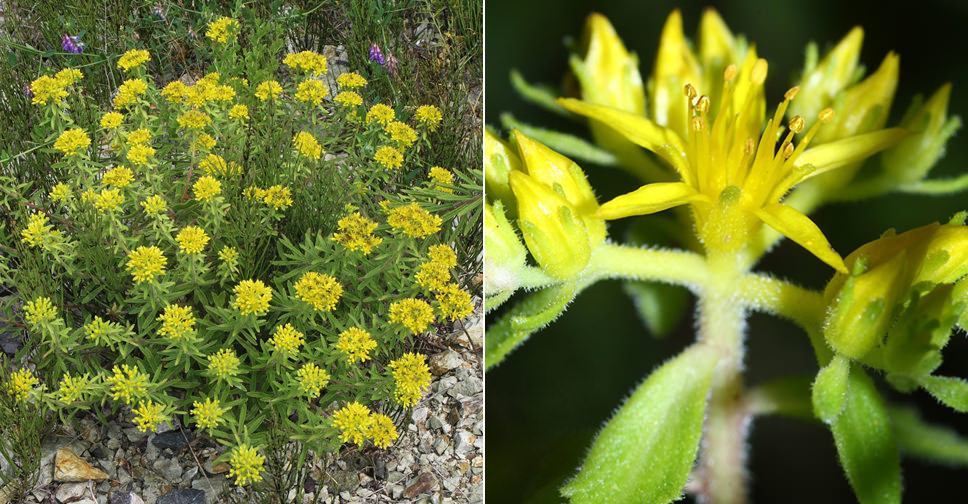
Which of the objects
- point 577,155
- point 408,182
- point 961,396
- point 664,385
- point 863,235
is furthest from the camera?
point 408,182

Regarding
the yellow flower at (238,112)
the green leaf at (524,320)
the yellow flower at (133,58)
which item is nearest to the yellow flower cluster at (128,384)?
the yellow flower at (238,112)

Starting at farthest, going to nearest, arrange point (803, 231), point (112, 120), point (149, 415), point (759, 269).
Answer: point (112, 120)
point (149, 415)
point (759, 269)
point (803, 231)

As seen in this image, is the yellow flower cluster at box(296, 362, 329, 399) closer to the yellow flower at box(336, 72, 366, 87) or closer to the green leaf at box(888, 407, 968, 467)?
the yellow flower at box(336, 72, 366, 87)

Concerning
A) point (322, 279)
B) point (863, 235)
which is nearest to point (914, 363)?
point (863, 235)

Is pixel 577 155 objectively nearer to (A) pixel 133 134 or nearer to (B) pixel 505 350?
(B) pixel 505 350

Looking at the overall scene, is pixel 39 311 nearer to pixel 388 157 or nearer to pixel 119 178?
pixel 119 178

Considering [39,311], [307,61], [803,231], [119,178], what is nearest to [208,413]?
[39,311]

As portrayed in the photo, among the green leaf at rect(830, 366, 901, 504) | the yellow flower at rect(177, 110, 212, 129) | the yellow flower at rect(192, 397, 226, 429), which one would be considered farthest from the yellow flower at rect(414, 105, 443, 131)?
the green leaf at rect(830, 366, 901, 504)
